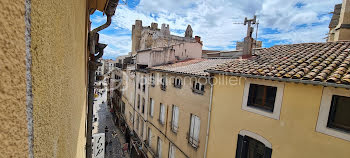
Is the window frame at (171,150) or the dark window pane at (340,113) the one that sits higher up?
the dark window pane at (340,113)

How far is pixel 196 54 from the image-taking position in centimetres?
1627

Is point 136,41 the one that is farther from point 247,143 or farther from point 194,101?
point 247,143

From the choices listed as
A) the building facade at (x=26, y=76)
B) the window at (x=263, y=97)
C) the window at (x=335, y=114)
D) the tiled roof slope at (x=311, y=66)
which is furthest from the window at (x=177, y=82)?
the building facade at (x=26, y=76)

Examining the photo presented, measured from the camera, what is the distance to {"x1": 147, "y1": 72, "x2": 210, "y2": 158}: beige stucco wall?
8.46 metres

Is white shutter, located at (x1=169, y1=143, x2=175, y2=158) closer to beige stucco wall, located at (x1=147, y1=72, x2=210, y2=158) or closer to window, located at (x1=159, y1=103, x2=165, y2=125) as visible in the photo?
beige stucco wall, located at (x1=147, y1=72, x2=210, y2=158)

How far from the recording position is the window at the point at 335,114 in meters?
4.28

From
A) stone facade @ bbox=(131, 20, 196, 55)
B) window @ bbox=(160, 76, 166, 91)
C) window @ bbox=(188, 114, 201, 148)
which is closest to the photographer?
window @ bbox=(188, 114, 201, 148)

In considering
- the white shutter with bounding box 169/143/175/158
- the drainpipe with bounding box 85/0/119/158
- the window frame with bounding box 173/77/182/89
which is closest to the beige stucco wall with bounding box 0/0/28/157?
the drainpipe with bounding box 85/0/119/158

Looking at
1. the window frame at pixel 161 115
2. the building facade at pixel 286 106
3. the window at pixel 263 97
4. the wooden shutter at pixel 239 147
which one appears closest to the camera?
the building facade at pixel 286 106

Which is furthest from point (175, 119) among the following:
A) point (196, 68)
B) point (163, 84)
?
point (196, 68)

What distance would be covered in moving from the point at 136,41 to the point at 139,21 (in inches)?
157

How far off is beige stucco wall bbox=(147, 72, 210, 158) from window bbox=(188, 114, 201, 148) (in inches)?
9.1

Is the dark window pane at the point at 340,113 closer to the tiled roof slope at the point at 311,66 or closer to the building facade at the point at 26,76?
the tiled roof slope at the point at 311,66

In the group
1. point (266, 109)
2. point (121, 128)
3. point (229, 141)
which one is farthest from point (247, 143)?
point (121, 128)
